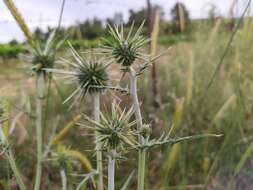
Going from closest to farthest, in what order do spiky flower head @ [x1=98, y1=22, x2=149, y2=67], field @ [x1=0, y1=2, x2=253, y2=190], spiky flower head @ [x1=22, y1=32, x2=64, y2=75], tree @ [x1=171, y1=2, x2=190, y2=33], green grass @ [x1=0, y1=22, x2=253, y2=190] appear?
spiky flower head @ [x1=98, y1=22, x2=149, y2=67]
spiky flower head @ [x1=22, y1=32, x2=64, y2=75]
field @ [x1=0, y1=2, x2=253, y2=190]
green grass @ [x1=0, y1=22, x2=253, y2=190]
tree @ [x1=171, y1=2, x2=190, y2=33]

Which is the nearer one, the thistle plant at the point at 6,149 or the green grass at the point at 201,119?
the thistle plant at the point at 6,149

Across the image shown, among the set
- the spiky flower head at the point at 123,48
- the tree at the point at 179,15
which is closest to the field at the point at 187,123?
the tree at the point at 179,15

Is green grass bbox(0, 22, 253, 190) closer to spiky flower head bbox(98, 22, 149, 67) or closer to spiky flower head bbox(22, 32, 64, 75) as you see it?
spiky flower head bbox(22, 32, 64, 75)

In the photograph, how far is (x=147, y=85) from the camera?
2.89 metres

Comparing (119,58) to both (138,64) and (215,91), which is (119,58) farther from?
(215,91)

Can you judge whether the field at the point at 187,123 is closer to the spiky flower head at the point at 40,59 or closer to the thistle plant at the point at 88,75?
the spiky flower head at the point at 40,59

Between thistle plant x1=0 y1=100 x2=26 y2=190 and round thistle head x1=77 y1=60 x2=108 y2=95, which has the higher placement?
round thistle head x1=77 y1=60 x2=108 y2=95

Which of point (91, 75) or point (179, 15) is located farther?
point (179, 15)

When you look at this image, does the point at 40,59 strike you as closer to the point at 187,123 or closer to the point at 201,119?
the point at 187,123

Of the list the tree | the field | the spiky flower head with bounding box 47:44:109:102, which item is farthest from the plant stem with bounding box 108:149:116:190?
the tree

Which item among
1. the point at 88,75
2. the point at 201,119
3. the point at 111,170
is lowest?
the point at 201,119

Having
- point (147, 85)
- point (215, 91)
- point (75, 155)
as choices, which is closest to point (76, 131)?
point (147, 85)

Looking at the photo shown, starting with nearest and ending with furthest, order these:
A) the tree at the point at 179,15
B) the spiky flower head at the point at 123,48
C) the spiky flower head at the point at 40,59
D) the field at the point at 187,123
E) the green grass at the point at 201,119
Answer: the spiky flower head at the point at 123,48
the spiky flower head at the point at 40,59
the field at the point at 187,123
the green grass at the point at 201,119
the tree at the point at 179,15

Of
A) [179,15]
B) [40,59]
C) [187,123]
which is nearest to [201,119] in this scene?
[187,123]
